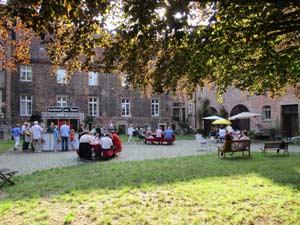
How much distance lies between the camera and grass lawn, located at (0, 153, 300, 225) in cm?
548

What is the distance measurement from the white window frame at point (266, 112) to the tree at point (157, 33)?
78.5 ft

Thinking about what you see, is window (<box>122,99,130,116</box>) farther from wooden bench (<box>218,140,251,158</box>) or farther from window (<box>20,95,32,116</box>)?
wooden bench (<box>218,140,251,158</box>)

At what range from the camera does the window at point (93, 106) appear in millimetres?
37000

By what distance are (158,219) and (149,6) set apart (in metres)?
3.50

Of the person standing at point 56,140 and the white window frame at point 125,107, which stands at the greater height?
the white window frame at point 125,107

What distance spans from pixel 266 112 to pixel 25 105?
25231mm

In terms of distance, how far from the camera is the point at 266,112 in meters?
31.4

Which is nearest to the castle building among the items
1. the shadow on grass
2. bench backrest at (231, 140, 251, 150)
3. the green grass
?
the green grass

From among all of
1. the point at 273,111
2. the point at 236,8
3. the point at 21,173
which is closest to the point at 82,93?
the point at 273,111

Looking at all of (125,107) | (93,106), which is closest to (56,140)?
(93,106)

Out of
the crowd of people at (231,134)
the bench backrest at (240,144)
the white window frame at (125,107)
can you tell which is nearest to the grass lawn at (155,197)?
the bench backrest at (240,144)

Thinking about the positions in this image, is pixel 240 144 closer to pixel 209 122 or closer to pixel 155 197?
pixel 155 197

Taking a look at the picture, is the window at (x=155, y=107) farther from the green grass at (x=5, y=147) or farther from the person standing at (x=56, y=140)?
the person standing at (x=56, y=140)

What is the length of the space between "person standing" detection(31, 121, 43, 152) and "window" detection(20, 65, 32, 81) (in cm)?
1802
